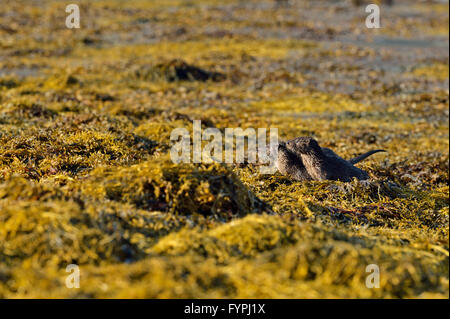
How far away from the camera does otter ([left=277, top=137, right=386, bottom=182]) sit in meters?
7.37

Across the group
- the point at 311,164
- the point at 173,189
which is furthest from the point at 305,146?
the point at 173,189

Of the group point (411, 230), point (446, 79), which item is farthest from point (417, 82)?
point (411, 230)

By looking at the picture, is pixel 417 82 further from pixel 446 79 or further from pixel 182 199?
pixel 182 199

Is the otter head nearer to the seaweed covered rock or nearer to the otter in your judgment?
the otter

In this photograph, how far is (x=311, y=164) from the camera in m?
7.39

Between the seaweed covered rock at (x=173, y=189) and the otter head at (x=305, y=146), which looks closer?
the seaweed covered rock at (x=173, y=189)

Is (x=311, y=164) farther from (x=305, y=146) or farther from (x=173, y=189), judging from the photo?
(x=173, y=189)

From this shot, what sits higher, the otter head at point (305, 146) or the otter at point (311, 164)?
the otter head at point (305, 146)

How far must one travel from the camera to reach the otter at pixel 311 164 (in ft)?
24.2

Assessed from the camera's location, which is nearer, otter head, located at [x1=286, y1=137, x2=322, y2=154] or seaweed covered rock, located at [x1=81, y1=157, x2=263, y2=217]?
seaweed covered rock, located at [x1=81, y1=157, x2=263, y2=217]

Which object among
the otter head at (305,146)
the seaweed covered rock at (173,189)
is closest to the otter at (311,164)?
the otter head at (305,146)

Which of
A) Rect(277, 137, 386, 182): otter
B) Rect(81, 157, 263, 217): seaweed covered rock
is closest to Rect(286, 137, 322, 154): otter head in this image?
Rect(277, 137, 386, 182): otter

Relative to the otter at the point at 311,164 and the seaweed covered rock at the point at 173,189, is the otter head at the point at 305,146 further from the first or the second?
the seaweed covered rock at the point at 173,189

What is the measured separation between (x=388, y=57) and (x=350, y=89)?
8551 millimetres
